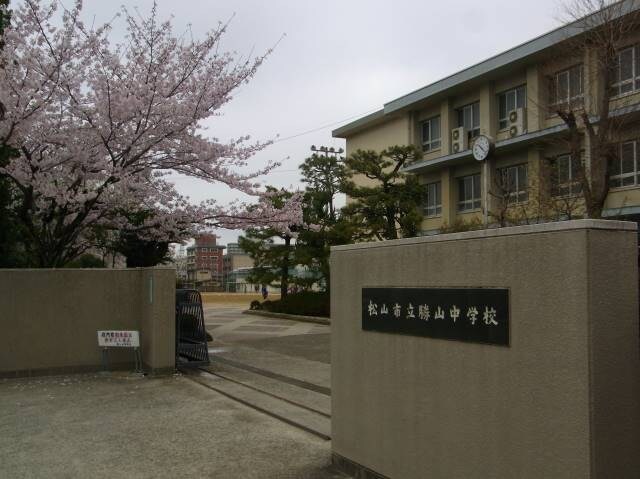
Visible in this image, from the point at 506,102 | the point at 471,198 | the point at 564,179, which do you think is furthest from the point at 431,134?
the point at 564,179

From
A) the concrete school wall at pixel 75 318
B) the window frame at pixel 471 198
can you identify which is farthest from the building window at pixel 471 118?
the concrete school wall at pixel 75 318

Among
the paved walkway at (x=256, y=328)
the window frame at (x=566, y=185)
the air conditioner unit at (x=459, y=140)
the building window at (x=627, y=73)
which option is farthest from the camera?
the air conditioner unit at (x=459, y=140)

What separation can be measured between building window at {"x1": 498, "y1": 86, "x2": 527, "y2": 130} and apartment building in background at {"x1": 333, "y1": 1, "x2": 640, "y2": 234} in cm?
4

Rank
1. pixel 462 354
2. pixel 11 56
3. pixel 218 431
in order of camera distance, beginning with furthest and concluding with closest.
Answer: pixel 11 56, pixel 218 431, pixel 462 354

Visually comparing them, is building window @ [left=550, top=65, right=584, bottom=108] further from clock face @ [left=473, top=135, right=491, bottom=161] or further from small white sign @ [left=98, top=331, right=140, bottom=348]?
small white sign @ [left=98, top=331, right=140, bottom=348]

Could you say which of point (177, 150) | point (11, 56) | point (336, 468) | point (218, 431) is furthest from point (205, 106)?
point (336, 468)

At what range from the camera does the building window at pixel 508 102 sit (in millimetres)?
24983

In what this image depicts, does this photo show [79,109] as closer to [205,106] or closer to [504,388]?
[205,106]

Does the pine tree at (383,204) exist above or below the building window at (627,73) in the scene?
below

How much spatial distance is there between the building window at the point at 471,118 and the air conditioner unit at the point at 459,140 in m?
0.26

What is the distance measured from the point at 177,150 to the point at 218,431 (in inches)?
274

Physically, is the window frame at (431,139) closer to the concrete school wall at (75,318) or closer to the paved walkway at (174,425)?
the paved walkway at (174,425)

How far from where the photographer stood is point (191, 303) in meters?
11.2

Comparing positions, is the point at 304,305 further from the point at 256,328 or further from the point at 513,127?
the point at 513,127
